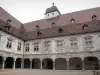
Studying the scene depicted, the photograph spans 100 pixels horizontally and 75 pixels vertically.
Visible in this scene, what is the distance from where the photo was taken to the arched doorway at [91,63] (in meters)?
16.1

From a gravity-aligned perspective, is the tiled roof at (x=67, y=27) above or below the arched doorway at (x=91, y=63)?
above

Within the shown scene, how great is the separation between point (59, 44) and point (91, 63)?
5.85 meters

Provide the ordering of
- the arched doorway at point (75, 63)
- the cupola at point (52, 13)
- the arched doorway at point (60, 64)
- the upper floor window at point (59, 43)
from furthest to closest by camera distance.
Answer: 1. the cupola at point (52, 13)
2. the arched doorway at point (60, 64)
3. the upper floor window at point (59, 43)
4. the arched doorway at point (75, 63)

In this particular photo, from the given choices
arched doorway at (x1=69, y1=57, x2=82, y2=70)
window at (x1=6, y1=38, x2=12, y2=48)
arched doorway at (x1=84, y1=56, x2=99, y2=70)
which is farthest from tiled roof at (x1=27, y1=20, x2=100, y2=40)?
arched doorway at (x1=69, y1=57, x2=82, y2=70)

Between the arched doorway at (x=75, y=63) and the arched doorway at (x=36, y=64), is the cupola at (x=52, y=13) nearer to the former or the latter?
the arched doorway at (x=36, y=64)

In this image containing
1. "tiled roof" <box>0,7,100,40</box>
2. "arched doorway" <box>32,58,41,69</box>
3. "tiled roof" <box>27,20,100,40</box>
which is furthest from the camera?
"arched doorway" <box>32,58,41,69</box>

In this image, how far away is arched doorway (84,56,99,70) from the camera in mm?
16125

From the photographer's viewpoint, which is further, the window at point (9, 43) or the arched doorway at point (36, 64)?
the arched doorway at point (36, 64)

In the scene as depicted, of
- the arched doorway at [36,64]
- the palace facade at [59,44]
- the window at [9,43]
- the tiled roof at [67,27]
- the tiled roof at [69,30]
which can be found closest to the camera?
the palace facade at [59,44]

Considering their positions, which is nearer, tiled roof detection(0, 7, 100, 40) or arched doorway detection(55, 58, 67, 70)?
tiled roof detection(0, 7, 100, 40)

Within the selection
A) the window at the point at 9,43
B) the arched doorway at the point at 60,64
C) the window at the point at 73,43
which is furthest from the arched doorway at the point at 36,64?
the window at the point at 73,43

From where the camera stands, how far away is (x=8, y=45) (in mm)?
17062

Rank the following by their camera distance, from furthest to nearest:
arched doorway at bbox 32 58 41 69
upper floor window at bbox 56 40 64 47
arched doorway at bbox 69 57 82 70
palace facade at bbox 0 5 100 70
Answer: arched doorway at bbox 32 58 41 69 < upper floor window at bbox 56 40 64 47 < arched doorway at bbox 69 57 82 70 < palace facade at bbox 0 5 100 70

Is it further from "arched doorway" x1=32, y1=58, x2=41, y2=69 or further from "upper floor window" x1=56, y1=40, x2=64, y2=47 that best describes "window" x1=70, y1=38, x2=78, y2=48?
"arched doorway" x1=32, y1=58, x2=41, y2=69
